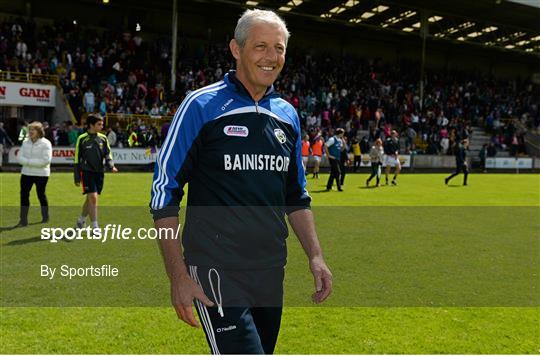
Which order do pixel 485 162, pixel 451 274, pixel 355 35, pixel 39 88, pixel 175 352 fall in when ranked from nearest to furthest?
pixel 175 352, pixel 451 274, pixel 39 88, pixel 485 162, pixel 355 35

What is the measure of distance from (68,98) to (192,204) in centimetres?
2670

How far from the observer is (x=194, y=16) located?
39188mm

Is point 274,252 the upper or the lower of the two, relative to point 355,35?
lower

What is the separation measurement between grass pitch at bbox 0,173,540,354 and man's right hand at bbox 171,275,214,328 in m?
2.39

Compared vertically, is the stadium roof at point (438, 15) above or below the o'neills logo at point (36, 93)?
above

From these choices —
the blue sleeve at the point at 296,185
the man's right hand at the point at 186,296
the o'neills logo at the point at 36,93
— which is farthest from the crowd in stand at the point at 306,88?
the man's right hand at the point at 186,296

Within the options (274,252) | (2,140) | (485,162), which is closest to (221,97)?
(274,252)

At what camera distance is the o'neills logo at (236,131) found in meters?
2.59

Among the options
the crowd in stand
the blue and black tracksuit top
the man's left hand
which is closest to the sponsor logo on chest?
the blue and black tracksuit top

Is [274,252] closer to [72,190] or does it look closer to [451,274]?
[451,274]

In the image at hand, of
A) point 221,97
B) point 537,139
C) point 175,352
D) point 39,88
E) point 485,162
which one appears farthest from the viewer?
point 537,139

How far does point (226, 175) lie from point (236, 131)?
206mm

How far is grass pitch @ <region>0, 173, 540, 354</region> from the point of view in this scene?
4.87 m

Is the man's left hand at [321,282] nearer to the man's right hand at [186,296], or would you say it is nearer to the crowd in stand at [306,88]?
the man's right hand at [186,296]
